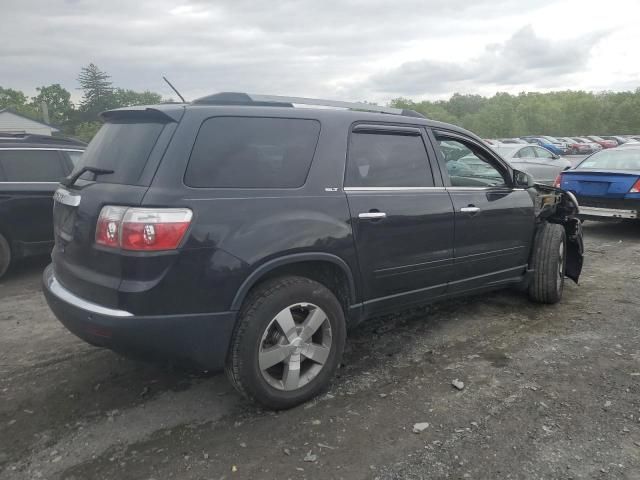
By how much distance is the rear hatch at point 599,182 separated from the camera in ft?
26.7

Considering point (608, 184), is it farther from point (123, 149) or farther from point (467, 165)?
point (123, 149)

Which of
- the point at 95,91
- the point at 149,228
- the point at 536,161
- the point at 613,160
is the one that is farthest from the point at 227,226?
the point at 95,91

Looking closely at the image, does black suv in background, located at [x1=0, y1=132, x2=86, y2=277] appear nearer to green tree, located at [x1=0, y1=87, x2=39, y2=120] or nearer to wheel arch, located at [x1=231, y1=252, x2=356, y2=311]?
wheel arch, located at [x1=231, y1=252, x2=356, y2=311]

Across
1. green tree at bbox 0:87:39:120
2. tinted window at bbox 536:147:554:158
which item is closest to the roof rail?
tinted window at bbox 536:147:554:158

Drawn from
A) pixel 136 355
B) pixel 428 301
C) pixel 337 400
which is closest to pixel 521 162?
pixel 428 301

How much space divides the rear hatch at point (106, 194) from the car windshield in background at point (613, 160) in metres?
8.18

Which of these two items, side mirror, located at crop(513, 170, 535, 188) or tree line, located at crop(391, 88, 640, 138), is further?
tree line, located at crop(391, 88, 640, 138)

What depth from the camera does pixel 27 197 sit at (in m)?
6.04

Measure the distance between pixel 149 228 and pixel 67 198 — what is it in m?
0.88

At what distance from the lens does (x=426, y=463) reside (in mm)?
2625

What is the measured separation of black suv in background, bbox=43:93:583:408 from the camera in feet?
8.75

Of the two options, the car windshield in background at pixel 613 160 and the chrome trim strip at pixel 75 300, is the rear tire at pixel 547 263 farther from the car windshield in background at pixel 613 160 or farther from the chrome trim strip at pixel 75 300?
the car windshield in background at pixel 613 160

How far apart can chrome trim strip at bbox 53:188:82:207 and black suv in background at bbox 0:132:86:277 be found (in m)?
3.11

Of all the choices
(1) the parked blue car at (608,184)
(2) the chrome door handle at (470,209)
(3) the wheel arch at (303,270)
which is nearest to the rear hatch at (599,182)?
(1) the parked blue car at (608,184)
